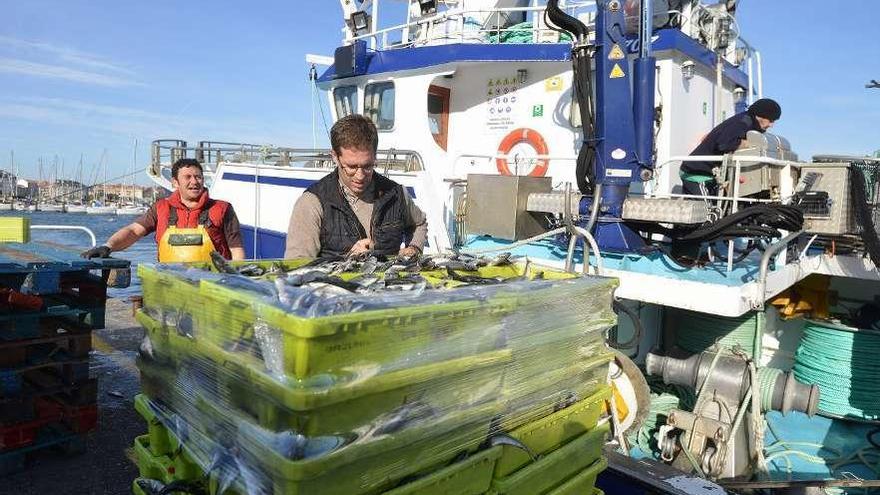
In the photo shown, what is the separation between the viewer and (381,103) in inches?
330

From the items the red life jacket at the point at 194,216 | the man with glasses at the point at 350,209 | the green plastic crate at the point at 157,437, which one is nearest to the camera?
the green plastic crate at the point at 157,437

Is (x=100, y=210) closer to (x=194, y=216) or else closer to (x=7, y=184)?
(x=7, y=184)

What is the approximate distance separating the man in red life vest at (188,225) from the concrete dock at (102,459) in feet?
3.73

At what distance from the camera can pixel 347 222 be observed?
2.92m

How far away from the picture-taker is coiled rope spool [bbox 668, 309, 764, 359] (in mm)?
5352

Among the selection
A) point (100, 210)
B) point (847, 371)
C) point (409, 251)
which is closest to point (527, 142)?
point (847, 371)

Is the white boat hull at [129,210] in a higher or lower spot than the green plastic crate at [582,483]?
higher

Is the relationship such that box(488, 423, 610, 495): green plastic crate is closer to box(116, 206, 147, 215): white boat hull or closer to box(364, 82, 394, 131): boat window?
box(364, 82, 394, 131): boat window

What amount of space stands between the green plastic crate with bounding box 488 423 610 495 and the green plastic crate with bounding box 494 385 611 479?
2 cm

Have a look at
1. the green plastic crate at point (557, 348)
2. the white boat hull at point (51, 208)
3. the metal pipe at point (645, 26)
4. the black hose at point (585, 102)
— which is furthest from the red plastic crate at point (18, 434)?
the white boat hull at point (51, 208)

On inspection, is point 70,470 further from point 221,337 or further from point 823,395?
point 823,395

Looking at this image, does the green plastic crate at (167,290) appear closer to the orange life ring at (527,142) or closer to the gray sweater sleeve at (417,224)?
the gray sweater sleeve at (417,224)

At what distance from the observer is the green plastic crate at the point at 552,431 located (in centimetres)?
189

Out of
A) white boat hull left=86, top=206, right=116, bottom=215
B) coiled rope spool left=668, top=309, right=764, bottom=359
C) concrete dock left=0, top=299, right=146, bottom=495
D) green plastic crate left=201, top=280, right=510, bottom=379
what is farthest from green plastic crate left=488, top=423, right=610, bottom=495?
white boat hull left=86, top=206, right=116, bottom=215
